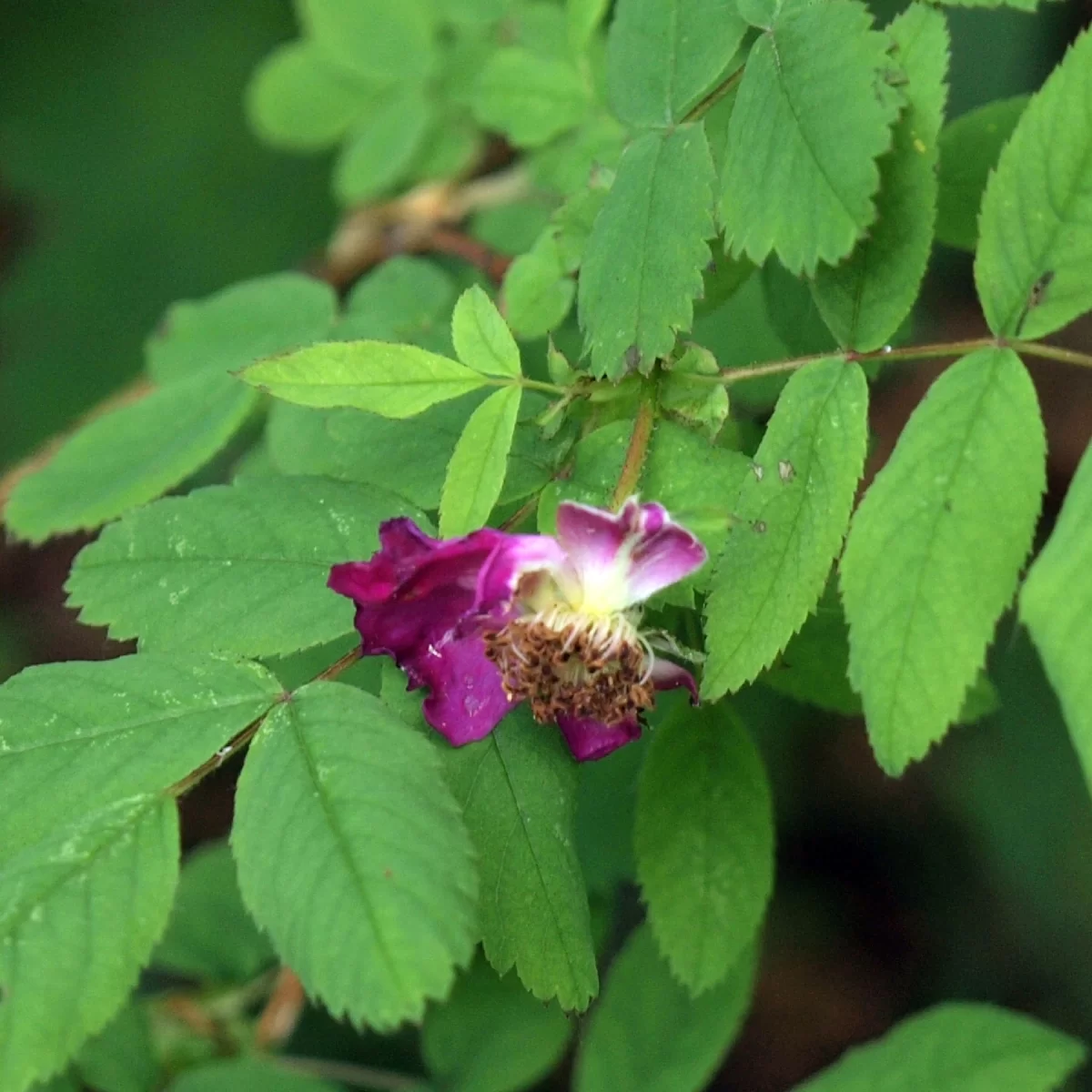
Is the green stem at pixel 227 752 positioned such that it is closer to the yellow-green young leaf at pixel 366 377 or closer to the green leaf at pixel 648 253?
the yellow-green young leaf at pixel 366 377

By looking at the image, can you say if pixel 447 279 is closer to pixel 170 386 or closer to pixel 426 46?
pixel 170 386

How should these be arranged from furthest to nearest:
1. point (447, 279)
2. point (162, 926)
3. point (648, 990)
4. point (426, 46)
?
point (426, 46) < point (447, 279) < point (648, 990) < point (162, 926)

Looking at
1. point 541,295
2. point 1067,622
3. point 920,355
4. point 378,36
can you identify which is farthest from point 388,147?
point 1067,622

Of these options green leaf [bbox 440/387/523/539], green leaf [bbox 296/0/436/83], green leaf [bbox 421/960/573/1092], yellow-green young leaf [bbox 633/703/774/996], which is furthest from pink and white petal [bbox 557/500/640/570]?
green leaf [bbox 296/0/436/83]

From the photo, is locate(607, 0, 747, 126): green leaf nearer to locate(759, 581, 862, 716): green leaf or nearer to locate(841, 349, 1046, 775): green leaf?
locate(841, 349, 1046, 775): green leaf

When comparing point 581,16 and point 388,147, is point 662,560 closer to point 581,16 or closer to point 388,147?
point 581,16

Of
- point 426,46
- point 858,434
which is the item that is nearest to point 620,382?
point 858,434

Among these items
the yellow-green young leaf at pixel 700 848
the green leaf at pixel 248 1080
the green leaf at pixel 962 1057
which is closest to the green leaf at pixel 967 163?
the yellow-green young leaf at pixel 700 848
